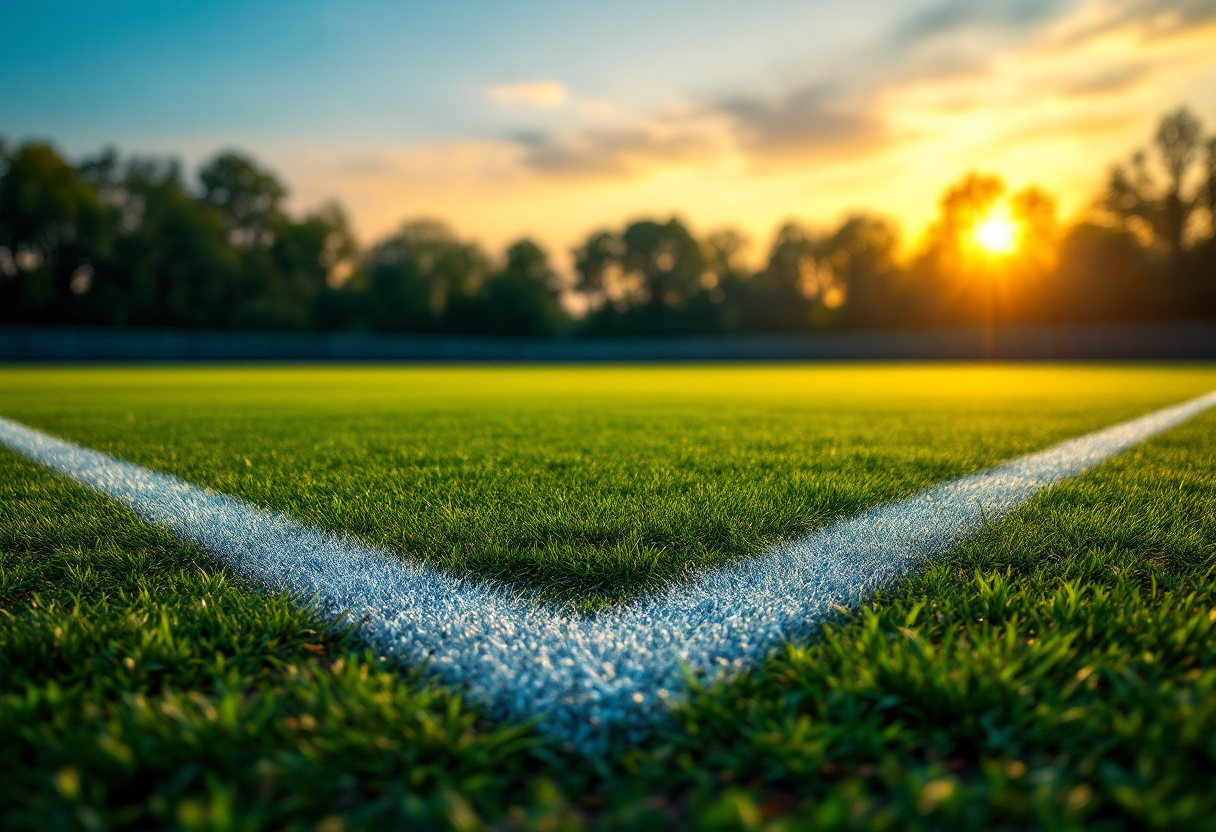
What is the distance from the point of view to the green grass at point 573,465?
267 centimetres

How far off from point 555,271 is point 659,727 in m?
65.0

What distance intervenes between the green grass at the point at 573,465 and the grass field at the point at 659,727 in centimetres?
3

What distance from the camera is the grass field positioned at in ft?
3.75

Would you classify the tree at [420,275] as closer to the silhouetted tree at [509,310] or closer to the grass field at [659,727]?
the silhouetted tree at [509,310]

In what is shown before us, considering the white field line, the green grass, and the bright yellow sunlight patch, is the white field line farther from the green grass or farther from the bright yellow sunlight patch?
the bright yellow sunlight patch

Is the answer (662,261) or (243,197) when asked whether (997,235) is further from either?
(243,197)

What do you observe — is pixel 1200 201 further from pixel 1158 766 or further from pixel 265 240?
pixel 265 240

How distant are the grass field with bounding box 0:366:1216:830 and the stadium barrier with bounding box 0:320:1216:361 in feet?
140

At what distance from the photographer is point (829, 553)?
257 cm

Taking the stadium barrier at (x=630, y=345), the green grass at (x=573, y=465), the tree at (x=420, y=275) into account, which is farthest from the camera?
the tree at (x=420, y=275)

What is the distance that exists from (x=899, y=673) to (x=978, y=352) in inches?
1806

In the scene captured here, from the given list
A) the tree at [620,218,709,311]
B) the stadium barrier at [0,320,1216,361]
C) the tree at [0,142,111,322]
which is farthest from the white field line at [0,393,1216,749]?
the tree at [620,218,709,311]

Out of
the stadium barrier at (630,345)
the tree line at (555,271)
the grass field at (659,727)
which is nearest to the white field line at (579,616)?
the grass field at (659,727)

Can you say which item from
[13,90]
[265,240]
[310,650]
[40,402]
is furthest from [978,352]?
[13,90]
